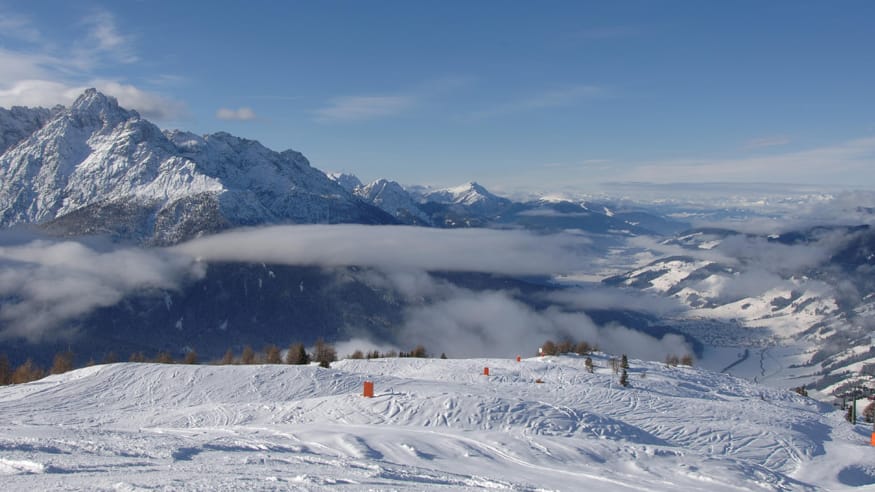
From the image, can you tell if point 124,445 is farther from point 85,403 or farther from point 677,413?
point 677,413

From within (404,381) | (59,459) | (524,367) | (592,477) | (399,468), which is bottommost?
(524,367)

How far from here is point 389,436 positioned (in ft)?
92.0

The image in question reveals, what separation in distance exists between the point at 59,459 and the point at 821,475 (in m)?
39.6

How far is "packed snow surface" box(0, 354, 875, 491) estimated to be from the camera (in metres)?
18.9

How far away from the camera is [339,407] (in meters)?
35.9

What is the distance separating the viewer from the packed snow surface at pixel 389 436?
18.9m

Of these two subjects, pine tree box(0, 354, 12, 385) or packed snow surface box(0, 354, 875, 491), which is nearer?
packed snow surface box(0, 354, 875, 491)

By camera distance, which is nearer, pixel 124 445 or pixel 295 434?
pixel 124 445

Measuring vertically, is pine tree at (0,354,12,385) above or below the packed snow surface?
below

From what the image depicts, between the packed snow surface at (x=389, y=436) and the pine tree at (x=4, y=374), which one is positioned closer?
the packed snow surface at (x=389, y=436)

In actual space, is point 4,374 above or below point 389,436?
below

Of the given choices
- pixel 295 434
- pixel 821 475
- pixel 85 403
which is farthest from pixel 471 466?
pixel 85 403

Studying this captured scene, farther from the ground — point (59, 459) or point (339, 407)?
point (59, 459)

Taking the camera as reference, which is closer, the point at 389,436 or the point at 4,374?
the point at 389,436
